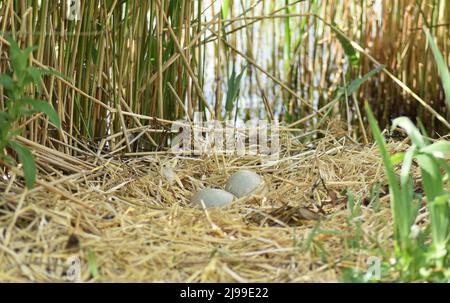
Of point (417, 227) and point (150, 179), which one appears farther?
point (150, 179)

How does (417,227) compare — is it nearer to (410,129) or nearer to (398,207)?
(398,207)

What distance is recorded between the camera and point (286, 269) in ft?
4.21

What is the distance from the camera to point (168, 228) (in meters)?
1.43

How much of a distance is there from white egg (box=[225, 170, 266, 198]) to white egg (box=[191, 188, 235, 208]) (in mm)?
68

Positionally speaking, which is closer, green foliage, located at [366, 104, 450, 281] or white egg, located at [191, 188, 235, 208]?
green foliage, located at [366, 104, 450, 281]

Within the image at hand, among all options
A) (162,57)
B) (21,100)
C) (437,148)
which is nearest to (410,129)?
(437,148)

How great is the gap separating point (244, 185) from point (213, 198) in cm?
12

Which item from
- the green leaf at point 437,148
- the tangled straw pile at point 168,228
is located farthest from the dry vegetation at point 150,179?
the green leaf at point 437,148

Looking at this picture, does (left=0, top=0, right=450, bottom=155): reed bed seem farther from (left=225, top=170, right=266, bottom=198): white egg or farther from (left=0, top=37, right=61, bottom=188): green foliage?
(left=225, top=170, right=266, bottom=198): white egg

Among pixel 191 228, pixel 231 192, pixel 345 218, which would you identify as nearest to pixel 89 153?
pixel 231 192

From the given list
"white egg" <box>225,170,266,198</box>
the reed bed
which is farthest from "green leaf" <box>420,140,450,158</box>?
the reed bed

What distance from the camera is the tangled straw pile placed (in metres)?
1.27

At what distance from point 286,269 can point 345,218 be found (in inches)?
9.7
